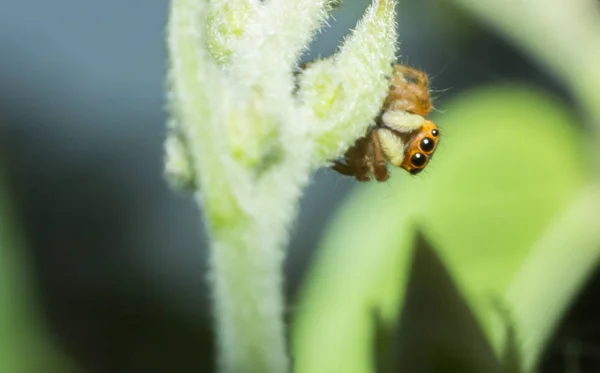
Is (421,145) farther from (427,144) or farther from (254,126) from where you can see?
(254,126)

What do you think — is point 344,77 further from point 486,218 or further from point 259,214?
point 486,218

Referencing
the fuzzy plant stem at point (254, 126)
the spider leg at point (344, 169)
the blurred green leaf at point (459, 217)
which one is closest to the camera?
the fuzzy plant stem at point (254, 126)

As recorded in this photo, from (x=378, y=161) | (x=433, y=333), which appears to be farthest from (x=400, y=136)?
(x=433, y=333)

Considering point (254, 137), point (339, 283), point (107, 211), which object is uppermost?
point (254, 137)

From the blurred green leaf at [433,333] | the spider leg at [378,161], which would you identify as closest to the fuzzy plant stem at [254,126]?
the spider leg at [378,161]

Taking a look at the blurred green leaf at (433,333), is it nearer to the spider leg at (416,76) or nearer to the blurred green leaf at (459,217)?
the blurred green leaf at (459,217)

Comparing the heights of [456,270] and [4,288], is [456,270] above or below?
above

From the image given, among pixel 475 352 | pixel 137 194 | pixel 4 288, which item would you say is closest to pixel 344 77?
pixel 475 352
